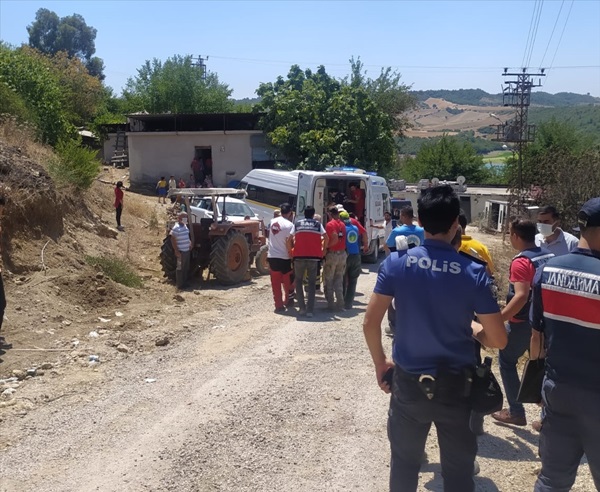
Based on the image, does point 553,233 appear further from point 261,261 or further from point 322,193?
point 322,193

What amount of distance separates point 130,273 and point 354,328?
5.36 metres

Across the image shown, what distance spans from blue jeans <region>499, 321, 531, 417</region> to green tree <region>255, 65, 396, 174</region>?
968 inches

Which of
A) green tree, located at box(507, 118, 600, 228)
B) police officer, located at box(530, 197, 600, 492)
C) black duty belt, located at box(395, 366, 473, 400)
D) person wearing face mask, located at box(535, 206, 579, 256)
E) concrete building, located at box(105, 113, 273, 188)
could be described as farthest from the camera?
concrete building, located at box(105, 113, 273, 188)

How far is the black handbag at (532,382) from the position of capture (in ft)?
13.9

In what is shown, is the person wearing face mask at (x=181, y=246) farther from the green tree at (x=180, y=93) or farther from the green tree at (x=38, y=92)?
the green tree at (x=180, y=93)

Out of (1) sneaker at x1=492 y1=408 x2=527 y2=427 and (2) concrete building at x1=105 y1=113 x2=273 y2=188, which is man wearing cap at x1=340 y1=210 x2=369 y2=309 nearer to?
(1) sneaker at x1=492 y1=408 x2=527 y2=427

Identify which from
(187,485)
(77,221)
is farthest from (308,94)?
(187,485)

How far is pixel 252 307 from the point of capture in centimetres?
1192

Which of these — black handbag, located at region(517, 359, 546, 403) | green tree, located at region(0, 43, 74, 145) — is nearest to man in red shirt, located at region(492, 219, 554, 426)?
black handbag, located at region(517, 359, 546, 403)

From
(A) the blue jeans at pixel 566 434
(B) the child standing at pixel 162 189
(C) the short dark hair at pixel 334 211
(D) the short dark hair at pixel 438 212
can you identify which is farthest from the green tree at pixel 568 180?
(D) the short dark hair at pixel 438 212

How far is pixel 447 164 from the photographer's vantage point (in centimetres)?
5784

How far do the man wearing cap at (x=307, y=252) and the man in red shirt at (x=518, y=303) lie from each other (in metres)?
4.88

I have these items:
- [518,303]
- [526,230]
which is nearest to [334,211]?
[526,230]

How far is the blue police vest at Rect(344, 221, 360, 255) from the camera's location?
1150 cm
